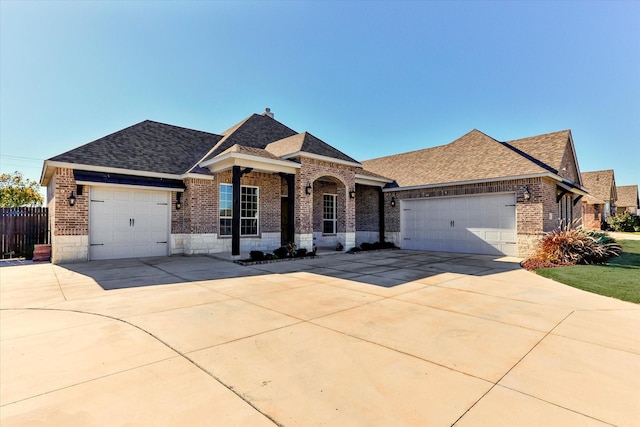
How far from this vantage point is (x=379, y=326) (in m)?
4.19

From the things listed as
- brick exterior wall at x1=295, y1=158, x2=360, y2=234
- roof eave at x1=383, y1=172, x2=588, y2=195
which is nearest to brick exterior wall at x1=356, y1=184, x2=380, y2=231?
roof eave at x1=383, y1=172, x2=588, y2=195

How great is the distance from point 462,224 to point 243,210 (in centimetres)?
984

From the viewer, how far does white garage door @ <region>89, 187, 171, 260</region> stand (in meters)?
10.7

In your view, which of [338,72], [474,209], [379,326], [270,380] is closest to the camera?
[270,380]

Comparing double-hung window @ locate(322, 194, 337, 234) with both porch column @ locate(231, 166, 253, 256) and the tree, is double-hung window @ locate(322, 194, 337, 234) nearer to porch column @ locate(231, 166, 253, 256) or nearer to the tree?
porch column @ locate(231, 166, 253, 256)

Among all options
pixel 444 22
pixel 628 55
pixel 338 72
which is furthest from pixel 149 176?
pixel 628 55

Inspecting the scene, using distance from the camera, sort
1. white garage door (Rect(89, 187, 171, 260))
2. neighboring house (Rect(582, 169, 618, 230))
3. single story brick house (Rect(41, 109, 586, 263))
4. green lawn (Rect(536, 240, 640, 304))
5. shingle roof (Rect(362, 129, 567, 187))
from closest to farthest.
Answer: green lawn (Rect(536, 240, 640, 304))
single story brick house (Rect(41, 109, 586, 263))
white garage door (Rect(89, 187, 171, 260))
shingle roof (Rect(362, 129, 567, 187))
neighboring house (Rect(582, 169, 618, 230))

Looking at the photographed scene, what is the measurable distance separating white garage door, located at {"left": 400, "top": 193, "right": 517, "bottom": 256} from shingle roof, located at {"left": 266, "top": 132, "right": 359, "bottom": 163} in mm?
4741

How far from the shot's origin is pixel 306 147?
474 inches

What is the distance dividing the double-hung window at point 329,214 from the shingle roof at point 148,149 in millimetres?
6390

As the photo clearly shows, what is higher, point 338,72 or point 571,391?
point 338,72

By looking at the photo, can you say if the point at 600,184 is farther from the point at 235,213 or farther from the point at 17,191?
the point at 17,191

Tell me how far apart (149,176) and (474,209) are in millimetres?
13606

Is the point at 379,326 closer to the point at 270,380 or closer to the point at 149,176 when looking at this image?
the point at 270,380
